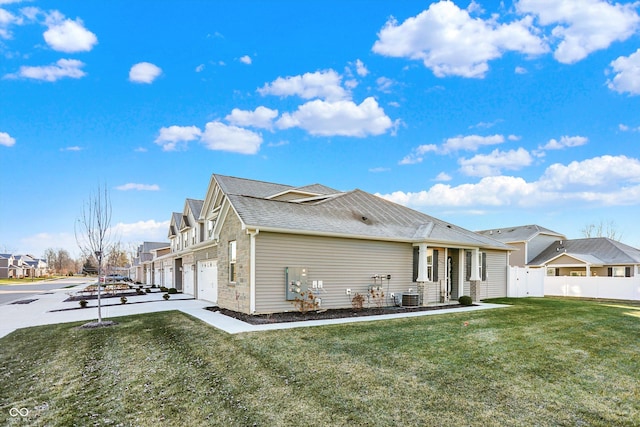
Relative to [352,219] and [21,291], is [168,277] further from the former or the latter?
[352,219]

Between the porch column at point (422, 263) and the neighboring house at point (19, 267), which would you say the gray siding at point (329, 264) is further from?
the neighboring house at point (19, 267)

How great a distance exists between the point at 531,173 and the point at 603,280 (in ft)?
25.1

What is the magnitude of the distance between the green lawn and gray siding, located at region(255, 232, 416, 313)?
9.15ft

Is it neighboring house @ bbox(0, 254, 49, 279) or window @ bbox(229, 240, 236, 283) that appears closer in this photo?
window @ bbox(229, 240, 236, 283)

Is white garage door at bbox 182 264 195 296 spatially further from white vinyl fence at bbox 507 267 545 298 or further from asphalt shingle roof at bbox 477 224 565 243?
asphalt shingle roof at bbox 477 224 565 243

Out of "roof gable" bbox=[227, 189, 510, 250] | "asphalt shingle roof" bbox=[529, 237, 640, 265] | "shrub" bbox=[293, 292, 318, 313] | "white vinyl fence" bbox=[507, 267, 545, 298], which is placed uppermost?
"roof gable" bbox=[227, 189, 510, 250]

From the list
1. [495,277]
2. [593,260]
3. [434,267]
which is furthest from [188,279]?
[593,260]

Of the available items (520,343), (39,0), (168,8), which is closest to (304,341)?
(520,343)

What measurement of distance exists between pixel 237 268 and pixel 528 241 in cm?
2747

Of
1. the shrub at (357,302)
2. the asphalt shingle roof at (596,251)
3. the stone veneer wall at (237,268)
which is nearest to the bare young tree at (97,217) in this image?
the stone veneer wall at (237,268)

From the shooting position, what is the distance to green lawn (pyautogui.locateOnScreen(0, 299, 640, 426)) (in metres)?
4.66

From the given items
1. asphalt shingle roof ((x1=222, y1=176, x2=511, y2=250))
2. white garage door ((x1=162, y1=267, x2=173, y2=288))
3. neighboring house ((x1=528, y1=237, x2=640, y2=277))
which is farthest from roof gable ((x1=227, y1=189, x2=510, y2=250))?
white garage door ((x1=162, y1=267, x2=173, y2=288))

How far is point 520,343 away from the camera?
8.17m

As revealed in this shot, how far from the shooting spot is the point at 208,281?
18.0 meters
